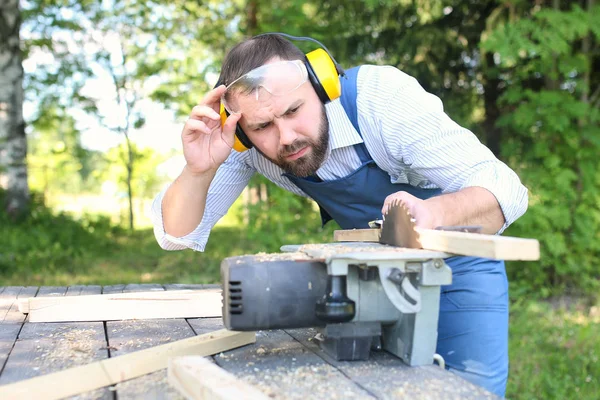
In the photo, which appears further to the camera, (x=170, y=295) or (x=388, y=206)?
(x=170, y=295)

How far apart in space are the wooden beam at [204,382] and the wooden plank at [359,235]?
2.37ft

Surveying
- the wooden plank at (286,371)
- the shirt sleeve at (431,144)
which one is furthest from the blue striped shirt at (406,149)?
the wooden plank at (286,371)

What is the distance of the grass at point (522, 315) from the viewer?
3.97m

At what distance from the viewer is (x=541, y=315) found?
5.50 metres

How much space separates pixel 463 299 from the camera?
78.3 inches

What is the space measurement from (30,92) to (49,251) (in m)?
3.86

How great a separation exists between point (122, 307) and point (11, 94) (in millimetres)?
6367

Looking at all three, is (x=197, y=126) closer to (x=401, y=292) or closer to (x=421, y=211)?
(x=421, y=211)

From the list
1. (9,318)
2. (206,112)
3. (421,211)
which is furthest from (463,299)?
(9,318)

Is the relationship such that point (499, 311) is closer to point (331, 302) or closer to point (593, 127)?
point (331, 302)

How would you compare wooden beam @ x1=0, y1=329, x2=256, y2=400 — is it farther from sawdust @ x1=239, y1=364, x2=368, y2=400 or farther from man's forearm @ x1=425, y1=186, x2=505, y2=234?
man's forearm @ x1=425, y1=186, x2=505, y2=234

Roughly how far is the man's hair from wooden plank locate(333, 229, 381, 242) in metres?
0.64

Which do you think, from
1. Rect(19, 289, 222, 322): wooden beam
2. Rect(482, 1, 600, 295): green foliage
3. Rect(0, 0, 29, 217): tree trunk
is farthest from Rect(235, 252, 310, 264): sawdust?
Rect(0, 0, 29, 217): tree trunk

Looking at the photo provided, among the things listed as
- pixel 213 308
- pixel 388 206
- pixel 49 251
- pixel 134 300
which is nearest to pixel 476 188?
pixel 388 206
